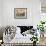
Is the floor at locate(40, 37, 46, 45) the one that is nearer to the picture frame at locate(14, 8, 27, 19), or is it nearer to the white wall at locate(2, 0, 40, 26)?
the white wall at locate(2, 0, 40, 26)

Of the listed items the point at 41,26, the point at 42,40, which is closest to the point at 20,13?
the point at 41,26

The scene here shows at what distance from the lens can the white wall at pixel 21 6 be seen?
5773mm

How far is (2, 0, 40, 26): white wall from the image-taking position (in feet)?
18.9

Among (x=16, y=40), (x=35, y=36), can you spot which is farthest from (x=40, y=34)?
(x=16, y=40)

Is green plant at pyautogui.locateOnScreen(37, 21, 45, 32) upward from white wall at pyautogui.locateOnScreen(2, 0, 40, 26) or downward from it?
downward

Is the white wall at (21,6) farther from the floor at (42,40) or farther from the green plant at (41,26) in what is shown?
the floor at (42,40)

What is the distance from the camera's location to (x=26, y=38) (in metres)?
5.52

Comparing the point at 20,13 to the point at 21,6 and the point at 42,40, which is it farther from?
the point at 42,40

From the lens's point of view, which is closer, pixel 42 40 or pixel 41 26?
pixel 42 40

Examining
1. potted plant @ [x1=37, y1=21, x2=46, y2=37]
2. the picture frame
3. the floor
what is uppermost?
the picture frame

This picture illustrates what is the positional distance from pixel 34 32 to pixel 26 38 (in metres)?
0.47

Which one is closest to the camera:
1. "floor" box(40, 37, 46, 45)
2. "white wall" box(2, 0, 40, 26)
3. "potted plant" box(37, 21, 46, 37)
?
"floor" box(40, 37, 46, 45)

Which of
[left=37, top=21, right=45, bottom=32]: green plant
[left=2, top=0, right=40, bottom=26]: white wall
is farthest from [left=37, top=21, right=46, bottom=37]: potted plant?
[left=2, top=0, right=40, bottom=26]: white wall

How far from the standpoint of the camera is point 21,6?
5.83 m
